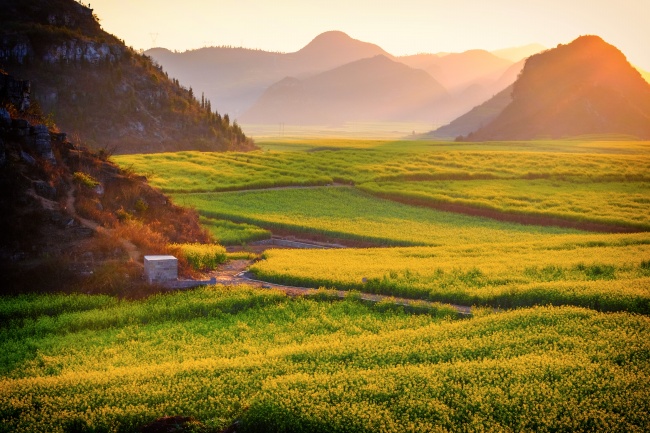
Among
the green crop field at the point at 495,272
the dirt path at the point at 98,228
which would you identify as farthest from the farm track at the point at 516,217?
the dirt path at the point at 98,228

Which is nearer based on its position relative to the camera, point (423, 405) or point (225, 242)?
point (423, 405)

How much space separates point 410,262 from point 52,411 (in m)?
21.9

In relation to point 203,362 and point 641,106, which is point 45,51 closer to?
point 203,362

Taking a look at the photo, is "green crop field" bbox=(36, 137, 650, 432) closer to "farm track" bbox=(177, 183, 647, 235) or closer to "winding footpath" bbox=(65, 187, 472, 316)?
"winding footpath" bbox=(65, 187, 472, 316)

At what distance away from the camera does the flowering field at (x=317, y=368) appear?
15.4 metres

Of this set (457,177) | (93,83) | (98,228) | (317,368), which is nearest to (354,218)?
(98,228)

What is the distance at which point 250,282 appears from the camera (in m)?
30.2

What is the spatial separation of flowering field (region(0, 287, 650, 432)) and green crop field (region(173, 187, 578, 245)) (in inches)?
835

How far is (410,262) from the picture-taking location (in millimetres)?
34094

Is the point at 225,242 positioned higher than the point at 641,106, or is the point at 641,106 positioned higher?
the point at 641,106

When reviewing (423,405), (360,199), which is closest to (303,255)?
(423,405)

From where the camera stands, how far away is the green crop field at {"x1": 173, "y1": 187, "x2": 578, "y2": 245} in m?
46.2

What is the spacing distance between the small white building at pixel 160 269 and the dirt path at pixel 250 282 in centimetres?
257

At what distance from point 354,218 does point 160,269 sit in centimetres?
2660
